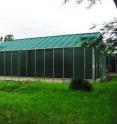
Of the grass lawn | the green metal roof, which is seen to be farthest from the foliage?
the green metal roof

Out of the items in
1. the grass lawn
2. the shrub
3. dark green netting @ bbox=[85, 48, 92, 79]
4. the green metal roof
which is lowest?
the grass lawn

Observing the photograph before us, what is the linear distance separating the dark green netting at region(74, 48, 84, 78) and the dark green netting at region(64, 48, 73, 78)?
34 centimetres

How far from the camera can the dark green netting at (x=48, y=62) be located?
2563 centimetres

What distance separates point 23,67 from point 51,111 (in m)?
17.6

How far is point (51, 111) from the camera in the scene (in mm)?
10211

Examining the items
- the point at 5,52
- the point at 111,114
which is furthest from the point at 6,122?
the point at 5,52

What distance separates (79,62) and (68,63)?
93 cm

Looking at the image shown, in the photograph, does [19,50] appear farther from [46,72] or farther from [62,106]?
[62,106]

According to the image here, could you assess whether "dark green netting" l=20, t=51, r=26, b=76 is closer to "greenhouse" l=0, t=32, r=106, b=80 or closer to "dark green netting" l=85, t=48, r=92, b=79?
"greenhouse" l=0, t=32, r=106, b=80

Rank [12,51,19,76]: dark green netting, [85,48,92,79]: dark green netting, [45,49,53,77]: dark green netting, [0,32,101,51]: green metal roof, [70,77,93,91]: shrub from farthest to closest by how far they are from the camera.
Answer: [12,51,19,76]: dark green netting
[0,32,101,51]: green metal roof
[45,49,53,77]: dark green netting
[85,48,92,79]: dark green netting
[70,77,93,91]: shrub

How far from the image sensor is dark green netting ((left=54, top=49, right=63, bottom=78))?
25.1m

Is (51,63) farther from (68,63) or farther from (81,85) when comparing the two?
(81,85)

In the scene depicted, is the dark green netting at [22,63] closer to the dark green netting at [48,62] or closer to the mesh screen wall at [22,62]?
the mesh screen wall at [22,62]

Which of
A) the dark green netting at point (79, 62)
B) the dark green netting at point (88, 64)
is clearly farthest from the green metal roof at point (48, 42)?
the dark green netting at point (88, 64)
